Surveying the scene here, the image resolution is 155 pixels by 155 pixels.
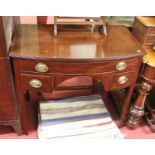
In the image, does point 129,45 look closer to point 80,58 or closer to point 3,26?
point 80,58

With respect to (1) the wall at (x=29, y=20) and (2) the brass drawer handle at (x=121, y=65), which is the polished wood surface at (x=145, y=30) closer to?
(2) the brass drawer handle at (x=121, y=65)

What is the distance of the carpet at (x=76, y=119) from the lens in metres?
1.40

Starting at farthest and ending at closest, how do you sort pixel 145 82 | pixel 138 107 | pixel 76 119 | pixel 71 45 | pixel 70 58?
pixel 76 119, pixel 138 107, pixel 145 82, pixel 71 45, pixel 70 58

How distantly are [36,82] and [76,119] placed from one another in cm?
54

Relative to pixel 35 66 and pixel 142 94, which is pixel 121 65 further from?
pixel 35 66

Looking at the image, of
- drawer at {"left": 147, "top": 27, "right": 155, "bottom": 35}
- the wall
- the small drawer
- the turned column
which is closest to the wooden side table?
the turned column

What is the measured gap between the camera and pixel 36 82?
1.11 meters

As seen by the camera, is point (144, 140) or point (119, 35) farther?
point (144, 140)

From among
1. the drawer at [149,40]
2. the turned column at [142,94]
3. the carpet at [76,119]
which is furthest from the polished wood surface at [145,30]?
the carpet at [76,119]

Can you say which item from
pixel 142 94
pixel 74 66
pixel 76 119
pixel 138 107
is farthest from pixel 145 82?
pixel 76 119

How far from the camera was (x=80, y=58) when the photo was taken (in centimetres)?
102

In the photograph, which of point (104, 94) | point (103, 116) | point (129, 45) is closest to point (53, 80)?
point (129, 45)

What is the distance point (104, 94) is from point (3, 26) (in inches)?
43.4
